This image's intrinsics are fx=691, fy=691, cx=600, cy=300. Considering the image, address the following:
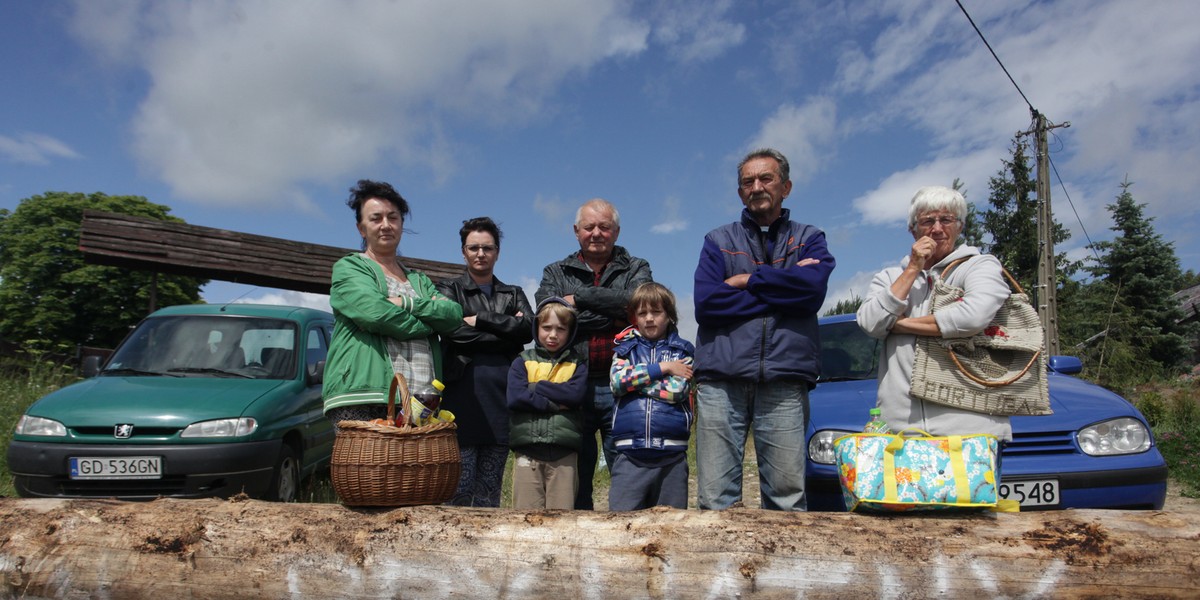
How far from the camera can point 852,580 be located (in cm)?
229

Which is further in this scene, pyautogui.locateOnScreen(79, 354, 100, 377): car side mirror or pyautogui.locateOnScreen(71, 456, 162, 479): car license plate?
pyautogui.locateOnScreen(79, 354, 100, 377): car side mirror

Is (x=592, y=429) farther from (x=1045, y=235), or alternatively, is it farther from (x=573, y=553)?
(x=1045, y=235)

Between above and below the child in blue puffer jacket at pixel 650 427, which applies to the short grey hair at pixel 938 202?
above

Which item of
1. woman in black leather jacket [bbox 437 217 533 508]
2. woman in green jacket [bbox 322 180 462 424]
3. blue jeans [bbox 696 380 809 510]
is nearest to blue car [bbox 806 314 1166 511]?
blue jeans [bbox 696 380 809 510]

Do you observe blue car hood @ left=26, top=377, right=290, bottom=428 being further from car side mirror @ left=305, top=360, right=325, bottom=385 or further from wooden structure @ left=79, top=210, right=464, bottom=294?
wooden structure @ left=79, top=210, right=464, bottom=294

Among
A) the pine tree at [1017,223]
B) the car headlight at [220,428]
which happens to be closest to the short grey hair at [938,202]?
the car headlight at [220,428]

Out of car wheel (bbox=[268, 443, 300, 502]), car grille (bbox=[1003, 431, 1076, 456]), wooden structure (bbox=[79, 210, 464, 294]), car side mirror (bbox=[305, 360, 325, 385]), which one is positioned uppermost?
wooden structure (bbox=[79, 210, 464, 294])

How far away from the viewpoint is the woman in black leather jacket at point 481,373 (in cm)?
350

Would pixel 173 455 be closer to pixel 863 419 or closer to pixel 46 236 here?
pixel 863 419

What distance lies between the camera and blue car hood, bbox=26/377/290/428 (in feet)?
14.9

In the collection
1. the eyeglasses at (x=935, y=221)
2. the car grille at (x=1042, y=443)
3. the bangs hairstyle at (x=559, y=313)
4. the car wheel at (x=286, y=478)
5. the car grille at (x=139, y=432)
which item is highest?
the eyeglasses at (x=935, y=221)

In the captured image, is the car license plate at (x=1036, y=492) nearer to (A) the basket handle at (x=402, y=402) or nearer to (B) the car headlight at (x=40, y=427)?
(A) the basket handle at (x=402, y=402)

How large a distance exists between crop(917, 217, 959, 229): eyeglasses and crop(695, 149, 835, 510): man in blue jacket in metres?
0.43

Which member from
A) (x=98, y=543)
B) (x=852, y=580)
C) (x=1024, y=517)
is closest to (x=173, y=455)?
(x=98, y=543)
